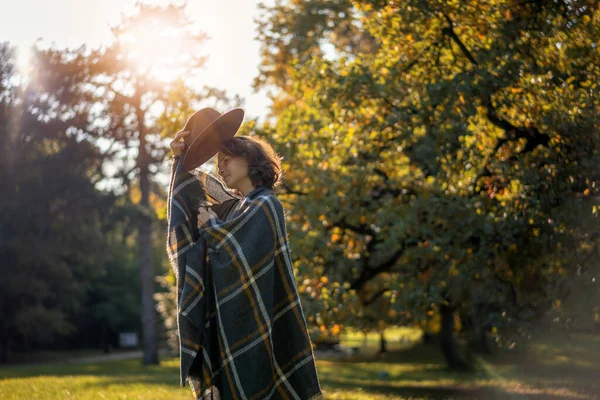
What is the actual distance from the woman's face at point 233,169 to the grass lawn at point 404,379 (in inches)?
252

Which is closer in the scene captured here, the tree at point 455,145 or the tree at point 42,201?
the tree at point 455,145

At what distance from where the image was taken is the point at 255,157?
485 centimetres

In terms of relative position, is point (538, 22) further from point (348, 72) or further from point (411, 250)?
point (411, 250)

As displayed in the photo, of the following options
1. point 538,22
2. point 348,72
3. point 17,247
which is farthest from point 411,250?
point 17,247

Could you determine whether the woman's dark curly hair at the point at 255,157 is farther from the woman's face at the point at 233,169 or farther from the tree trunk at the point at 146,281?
the tree trunk at the point at 146,281

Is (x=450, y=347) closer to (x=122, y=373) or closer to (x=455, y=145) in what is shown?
(x=122, y=373)

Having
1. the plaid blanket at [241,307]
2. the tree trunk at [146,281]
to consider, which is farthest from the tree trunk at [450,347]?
the plaid blanket at [241,307]

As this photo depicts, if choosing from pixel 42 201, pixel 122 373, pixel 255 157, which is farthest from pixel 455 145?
pixel 42 201

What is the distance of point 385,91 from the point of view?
1172 centimetres

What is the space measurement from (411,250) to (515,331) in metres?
2.28

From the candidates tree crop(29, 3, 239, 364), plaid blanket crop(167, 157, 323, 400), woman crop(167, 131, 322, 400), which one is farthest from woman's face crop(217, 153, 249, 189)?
tree crop(29, 3, 239, 364)

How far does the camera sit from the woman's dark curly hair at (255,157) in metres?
4.83

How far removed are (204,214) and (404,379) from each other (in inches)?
829

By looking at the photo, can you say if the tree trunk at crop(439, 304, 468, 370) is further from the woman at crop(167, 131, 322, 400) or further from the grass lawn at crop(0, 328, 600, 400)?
the woman at crop(167, 131, 322, 400)
